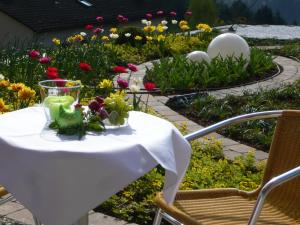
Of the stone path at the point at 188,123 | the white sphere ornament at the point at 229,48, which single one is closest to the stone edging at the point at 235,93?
the stone path at the point at 188,123

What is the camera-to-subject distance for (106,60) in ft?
31.4

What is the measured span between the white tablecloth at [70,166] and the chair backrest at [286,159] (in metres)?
0.79

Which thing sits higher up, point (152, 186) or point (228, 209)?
point (228, 209)

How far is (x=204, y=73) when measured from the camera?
28.3ft

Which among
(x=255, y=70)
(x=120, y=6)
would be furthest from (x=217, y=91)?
(x=120, y=6)

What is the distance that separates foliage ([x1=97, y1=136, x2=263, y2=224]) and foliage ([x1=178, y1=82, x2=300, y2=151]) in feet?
1.58

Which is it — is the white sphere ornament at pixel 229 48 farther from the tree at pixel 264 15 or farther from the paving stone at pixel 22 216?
the tree at pixel 264 15

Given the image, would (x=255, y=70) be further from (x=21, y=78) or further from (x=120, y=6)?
(x=120, y=6)

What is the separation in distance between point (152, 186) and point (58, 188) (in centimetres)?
189

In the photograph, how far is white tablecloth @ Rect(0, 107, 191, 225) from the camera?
2334 millimetres

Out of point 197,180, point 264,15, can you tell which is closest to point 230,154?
point 197,180

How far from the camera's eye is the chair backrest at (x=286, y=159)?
3117 mm

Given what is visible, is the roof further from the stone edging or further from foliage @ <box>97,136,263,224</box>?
foliage @ <box>97,136,263,224</box>

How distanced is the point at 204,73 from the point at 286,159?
18.0 ft
